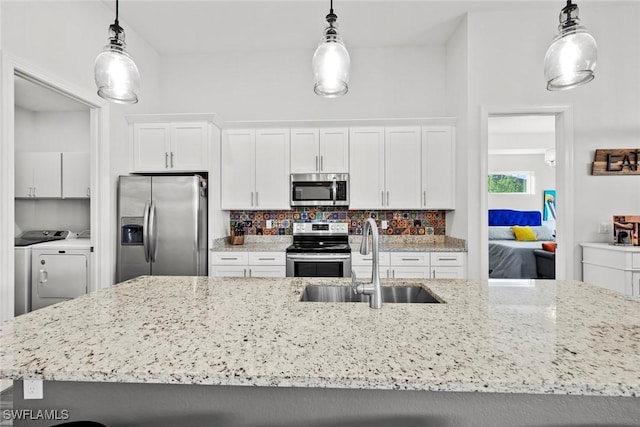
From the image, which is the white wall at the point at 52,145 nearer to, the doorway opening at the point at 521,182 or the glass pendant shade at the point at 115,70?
the glass pendant shade at the point at 115,70

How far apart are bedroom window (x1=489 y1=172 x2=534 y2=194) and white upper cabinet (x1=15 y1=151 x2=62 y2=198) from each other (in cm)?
770

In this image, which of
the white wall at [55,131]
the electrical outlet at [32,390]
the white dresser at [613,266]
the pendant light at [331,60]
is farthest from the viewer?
the white wall at [55,131]

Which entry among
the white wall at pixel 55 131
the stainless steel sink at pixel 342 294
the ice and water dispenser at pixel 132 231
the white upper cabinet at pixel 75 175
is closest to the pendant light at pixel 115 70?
the stainless steel sink at pixel 342 294

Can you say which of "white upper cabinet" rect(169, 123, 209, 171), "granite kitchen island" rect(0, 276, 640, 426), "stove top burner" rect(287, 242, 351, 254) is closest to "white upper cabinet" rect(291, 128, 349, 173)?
"stove top burner" rect(287, 242, 351, 254)

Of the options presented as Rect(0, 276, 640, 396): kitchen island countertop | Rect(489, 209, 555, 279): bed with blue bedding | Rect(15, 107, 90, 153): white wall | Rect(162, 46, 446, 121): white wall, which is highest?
Rect(162, 46, 446, 121): white wall

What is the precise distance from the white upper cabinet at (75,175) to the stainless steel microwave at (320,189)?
9.15 feet

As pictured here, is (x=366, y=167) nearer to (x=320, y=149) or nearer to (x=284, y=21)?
(x=320, y=149)

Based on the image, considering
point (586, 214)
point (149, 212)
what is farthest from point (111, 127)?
point (586, 214)

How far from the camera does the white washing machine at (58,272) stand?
10.4 ft

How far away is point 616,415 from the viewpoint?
1.10 meters

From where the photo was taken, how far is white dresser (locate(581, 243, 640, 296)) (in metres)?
2.64

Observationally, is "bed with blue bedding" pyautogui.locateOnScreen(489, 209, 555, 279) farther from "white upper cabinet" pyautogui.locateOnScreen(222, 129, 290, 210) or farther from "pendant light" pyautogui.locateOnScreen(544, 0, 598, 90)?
"pendant light" pyautogui.locateOnScreen(544, 0, 598, 90)

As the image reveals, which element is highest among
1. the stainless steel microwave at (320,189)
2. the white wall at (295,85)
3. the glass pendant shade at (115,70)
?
the white wall at (295,85)

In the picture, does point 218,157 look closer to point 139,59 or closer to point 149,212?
point 149,212
